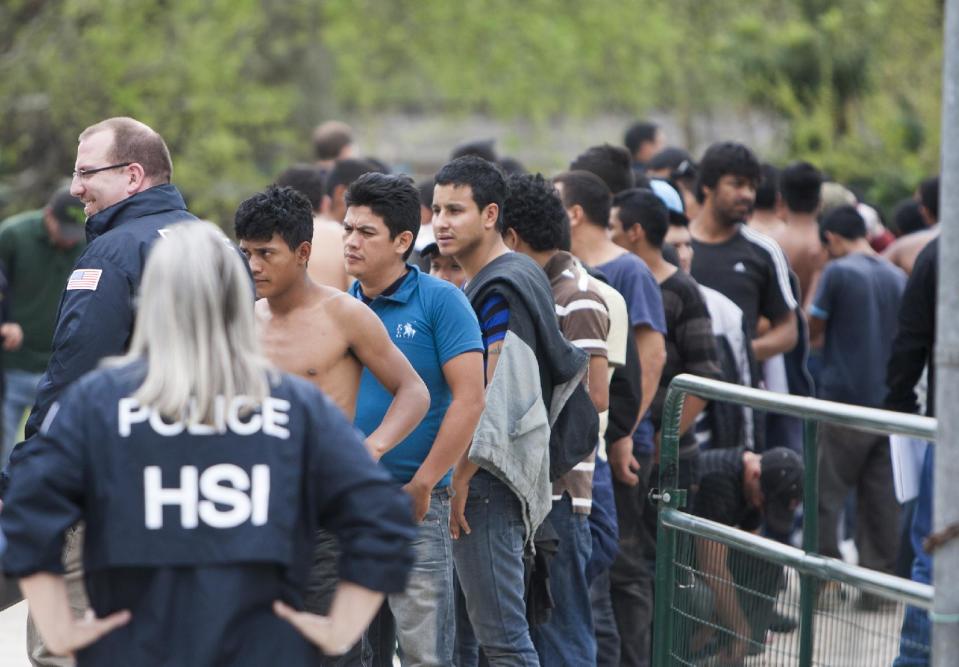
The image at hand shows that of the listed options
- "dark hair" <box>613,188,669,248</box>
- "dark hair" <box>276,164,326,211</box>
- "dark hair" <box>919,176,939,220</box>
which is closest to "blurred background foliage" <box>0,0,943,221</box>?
"dark hair" <box>919,176,939,220</box>

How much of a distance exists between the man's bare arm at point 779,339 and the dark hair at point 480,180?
2.83m

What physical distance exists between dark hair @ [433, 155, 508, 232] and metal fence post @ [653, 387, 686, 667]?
2.90 feet

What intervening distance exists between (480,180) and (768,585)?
171 centimetres

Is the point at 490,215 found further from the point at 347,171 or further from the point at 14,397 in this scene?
the point at 14,397

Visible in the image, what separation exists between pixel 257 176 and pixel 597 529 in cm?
1638

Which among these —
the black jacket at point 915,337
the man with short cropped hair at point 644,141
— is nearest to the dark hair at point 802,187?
the man with short cropped hair at point 644,141

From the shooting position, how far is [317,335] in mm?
4633

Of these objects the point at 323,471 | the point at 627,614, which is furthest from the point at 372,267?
the point at 627,614

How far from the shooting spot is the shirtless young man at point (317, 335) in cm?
459

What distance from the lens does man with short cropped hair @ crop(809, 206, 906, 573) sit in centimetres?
848

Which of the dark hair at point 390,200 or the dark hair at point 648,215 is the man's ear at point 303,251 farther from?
the dark hair at point 648,215

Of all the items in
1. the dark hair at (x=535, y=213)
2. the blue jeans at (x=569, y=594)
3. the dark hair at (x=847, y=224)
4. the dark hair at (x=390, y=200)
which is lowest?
the blue jeans at (x=569, y=594)

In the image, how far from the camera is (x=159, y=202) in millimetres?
4988

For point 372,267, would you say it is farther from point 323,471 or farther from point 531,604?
point 323,471
